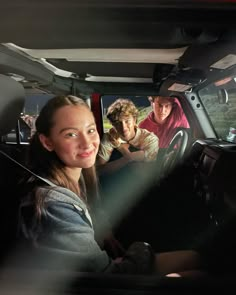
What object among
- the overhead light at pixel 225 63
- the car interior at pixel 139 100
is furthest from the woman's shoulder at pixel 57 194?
the overhead light at pixel 225 63

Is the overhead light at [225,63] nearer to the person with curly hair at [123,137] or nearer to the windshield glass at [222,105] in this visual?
the windshield glass at [222,105]

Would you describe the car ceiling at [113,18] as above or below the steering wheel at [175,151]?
above

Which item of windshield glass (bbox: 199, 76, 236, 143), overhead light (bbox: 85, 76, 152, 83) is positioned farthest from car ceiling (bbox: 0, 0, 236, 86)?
windshield glass (bbox: 199, 76, 236, 143)

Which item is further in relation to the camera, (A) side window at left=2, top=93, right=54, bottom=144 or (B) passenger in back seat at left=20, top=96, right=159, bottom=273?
(A) side window at left=2, top=93, right=54, bottom=144

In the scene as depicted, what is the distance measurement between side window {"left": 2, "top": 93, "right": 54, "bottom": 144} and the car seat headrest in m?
0.03

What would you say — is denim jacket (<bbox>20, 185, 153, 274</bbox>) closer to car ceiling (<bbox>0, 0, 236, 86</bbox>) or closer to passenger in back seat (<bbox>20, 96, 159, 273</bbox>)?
passenger in back seat (<bbox>20, 96, 159, 273</bbox>)

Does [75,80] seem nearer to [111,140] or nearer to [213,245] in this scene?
[111,140]

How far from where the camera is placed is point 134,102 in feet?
6.46

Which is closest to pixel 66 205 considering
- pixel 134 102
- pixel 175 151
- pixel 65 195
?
pixel 65 195

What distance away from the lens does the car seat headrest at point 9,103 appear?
4.24ft

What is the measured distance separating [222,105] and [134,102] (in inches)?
35.9

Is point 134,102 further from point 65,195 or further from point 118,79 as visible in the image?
point 65,195

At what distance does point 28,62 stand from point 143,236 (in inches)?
39.6

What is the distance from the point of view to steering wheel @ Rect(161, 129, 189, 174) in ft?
7.55
